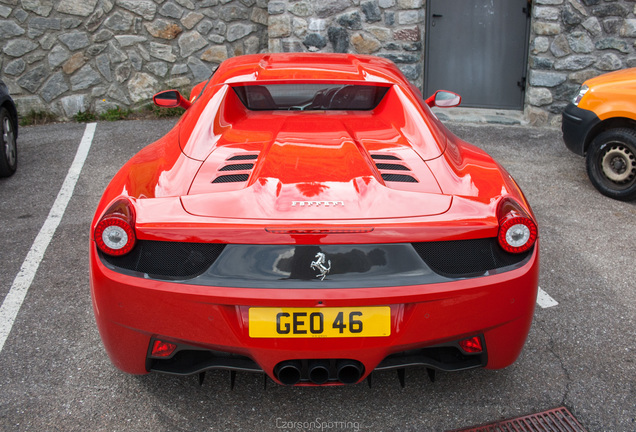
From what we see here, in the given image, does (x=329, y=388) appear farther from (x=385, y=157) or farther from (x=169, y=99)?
(x=169, y=99)

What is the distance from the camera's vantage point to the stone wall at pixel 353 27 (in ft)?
25.7

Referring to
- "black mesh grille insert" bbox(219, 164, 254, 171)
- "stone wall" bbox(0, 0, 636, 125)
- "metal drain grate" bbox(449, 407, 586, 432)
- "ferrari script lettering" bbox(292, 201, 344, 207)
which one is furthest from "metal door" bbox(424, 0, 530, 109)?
"ferrari script lettering" bbox(292, 201, 344, 207)

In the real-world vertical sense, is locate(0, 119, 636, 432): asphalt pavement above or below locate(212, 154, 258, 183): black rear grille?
below

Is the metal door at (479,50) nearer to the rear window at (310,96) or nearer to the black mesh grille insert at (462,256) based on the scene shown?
the rear window at (310,96)

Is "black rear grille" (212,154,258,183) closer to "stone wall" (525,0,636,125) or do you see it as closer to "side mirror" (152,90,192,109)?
"side mirror" (152,90,192,109)

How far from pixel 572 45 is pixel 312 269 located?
680 centimetres

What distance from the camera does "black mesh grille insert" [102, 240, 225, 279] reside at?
7.02ft

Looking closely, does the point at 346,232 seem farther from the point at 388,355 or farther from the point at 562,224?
the point at 562,224

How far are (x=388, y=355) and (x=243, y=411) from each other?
2.41ft

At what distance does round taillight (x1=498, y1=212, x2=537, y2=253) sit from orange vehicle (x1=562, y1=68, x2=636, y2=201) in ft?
11.1

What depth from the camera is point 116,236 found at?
2.17 metres

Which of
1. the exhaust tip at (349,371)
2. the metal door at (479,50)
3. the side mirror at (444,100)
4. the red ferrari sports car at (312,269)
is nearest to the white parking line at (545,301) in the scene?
the red ferrari sports car at (312,269)

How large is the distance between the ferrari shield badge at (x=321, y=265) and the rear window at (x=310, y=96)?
144 centimetres

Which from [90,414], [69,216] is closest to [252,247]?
[90,414]
